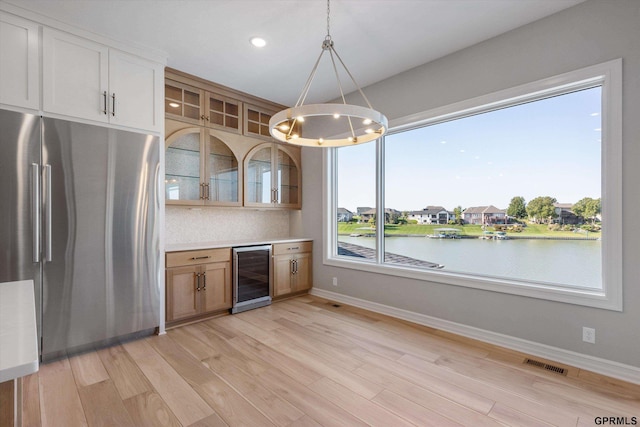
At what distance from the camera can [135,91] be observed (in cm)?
289

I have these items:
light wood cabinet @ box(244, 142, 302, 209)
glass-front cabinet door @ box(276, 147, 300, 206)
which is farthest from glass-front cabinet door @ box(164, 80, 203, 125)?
glass-front cabinet door @ box(276, 147, 300, 206)

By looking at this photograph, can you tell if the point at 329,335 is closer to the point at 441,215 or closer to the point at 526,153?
the point at 441,215

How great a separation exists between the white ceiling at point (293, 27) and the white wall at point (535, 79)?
0.52 ft

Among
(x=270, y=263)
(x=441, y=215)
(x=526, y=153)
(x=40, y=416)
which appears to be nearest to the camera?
(x=40, y=416)

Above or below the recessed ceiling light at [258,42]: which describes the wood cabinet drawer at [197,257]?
below

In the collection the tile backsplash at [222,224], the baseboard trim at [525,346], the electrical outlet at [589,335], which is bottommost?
the baseboard trim at [525,346]

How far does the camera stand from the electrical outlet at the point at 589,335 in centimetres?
229

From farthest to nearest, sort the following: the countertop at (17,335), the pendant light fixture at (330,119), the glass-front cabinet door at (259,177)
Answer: the glass-front cabinet door at (259,177)
the pendant light fixture at (330,119)
the countertop at (17,335)

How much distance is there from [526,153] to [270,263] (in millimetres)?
3103

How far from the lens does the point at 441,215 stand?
3375 mm

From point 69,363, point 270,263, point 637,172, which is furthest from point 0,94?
point 637,172

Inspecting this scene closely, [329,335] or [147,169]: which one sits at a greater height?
[147,169]

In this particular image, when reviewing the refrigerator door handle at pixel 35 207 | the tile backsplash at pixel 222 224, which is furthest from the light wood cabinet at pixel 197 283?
the refrigerator door handle at pixel 35 207

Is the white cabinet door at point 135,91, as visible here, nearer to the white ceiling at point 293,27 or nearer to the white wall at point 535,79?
the white ceiling at point 293,27
